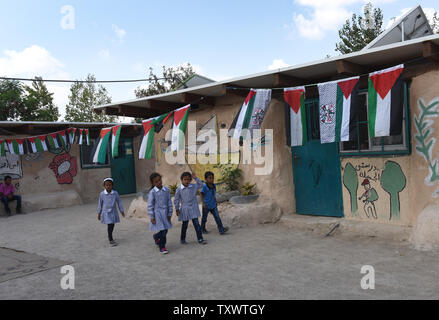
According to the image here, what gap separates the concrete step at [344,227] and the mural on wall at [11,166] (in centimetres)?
888

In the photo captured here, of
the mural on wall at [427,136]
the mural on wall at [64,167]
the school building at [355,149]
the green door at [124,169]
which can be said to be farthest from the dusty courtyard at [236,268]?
the green door at [124,169]

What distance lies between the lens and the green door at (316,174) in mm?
6520

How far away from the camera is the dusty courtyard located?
3744 mm

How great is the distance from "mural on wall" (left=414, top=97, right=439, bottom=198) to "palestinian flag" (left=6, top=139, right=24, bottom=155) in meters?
10.4

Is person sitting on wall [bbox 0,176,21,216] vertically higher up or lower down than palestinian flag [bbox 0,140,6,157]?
lower down

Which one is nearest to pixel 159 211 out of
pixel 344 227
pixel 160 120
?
pixel 160 120

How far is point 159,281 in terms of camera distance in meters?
4.21

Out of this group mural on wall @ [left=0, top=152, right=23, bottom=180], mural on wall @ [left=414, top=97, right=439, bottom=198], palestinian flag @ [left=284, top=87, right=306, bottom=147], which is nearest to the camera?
mural on wall @ [left=414, top=97, right=439, bottom=198]

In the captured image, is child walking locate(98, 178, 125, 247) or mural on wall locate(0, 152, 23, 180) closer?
child walking locate(98, 178, 125, 247)

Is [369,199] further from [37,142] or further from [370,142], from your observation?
[37,142]

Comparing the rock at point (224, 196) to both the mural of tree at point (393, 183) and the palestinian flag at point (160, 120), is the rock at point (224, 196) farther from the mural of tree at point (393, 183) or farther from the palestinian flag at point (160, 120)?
the mural of tree at point (393, 183)

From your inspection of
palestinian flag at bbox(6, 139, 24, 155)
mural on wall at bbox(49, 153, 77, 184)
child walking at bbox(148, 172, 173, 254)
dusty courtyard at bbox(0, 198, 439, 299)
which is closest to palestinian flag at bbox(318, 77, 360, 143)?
dusty courtyard at bbox(0, 198, 439, 299)

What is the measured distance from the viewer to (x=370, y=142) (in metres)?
5.95

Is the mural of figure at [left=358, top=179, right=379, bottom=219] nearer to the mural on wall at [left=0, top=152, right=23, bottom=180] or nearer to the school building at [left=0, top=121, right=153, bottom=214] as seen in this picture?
the school building at [left=0, top=121, right=153, bottom=214]
